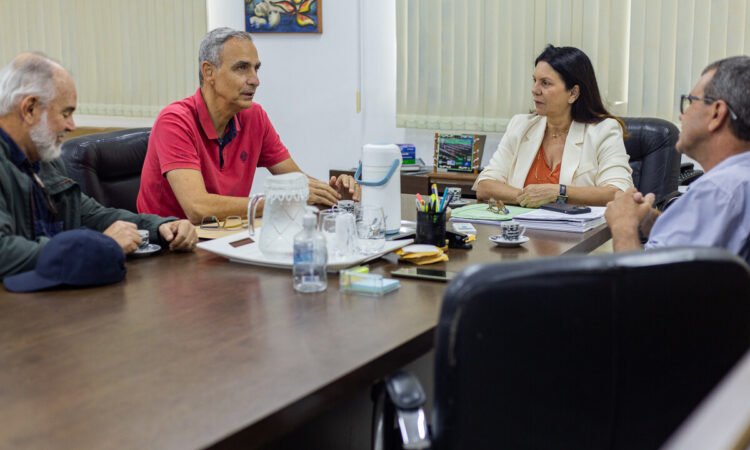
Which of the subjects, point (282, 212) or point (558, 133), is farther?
point (558, 133)

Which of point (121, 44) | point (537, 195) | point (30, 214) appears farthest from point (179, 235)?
point (121, 44)

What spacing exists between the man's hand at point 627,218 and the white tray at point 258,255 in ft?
1.76

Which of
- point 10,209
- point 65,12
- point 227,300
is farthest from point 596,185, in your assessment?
point 65,12

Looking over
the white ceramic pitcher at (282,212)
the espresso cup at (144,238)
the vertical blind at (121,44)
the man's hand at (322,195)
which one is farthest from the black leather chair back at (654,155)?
the vertical blind at (121,44)

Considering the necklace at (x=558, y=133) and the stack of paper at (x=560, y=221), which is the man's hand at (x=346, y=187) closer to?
the stack of paper at (x=560, y=221)

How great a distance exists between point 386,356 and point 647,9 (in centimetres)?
358

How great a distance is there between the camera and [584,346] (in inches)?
38.9

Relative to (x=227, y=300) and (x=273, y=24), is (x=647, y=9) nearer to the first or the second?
(x=273, y=24)

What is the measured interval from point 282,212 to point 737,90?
43.4 inches

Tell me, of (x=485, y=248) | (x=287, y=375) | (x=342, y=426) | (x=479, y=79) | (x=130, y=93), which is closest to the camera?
(x=287, y=375)

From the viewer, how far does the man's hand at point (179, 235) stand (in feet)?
6.44

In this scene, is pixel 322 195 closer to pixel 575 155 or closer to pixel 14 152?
pixel 14 152

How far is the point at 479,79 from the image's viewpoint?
464 centimetres

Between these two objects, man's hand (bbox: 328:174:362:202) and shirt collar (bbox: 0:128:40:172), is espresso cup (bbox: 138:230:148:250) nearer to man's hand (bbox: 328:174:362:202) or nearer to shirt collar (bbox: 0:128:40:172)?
shirt collar (bbox: 0:128:40:172)
